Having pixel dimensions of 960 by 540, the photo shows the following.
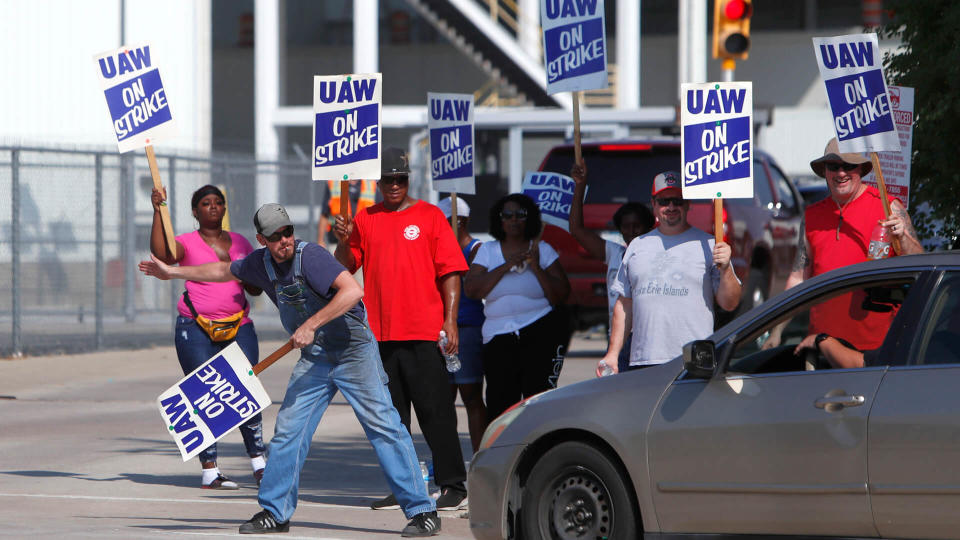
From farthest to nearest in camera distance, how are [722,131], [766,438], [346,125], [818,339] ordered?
[346,125] → [722,131] → [818,339] → [766,438]

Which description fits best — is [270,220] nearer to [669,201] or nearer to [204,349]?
[669,201]

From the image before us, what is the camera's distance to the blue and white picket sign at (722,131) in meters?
8.13

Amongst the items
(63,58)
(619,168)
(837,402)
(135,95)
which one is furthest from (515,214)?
(63,58)

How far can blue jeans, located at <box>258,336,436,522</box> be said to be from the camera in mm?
7809

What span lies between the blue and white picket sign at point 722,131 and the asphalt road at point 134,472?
7.44 feet

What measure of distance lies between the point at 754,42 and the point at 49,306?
1126 inches

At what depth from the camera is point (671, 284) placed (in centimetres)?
771

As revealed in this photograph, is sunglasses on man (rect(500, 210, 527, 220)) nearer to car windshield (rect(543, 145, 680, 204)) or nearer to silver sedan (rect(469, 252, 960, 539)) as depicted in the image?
silver sedan (rect(469, 252, 960, 539))

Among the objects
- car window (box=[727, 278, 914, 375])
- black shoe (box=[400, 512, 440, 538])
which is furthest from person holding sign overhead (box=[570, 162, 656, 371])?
car window (box=[727, 278, 914, 375])

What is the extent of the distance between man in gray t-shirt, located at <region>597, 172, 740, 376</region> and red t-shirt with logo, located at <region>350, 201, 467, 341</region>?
1.13 m

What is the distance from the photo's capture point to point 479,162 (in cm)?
2122

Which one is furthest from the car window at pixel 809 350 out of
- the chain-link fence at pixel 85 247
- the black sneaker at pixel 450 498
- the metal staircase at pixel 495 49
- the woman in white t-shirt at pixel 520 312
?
the metal staircase at pixel 495 49

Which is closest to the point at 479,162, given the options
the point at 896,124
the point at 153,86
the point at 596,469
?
the point at 153,86

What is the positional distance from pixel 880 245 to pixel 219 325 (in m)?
4.13
